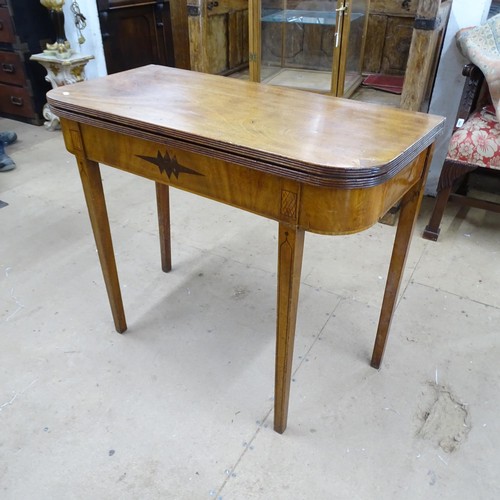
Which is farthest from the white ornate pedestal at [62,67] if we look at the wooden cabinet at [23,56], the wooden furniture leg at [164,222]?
the wooden furniture leg at [164,222]

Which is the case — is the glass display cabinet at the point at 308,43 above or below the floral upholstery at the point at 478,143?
above

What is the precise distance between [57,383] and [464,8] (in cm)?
224

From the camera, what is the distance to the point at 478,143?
1.79 m

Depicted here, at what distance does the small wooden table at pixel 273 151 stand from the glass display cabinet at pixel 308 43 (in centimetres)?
113

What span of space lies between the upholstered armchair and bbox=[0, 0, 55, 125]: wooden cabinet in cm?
288

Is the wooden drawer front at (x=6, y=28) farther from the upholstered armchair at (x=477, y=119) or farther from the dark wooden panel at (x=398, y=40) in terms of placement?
the upholstered armchair at (x=477, y=119)

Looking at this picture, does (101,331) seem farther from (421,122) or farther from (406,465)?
(421,122)

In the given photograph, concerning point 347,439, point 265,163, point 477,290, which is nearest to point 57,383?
point 347,439

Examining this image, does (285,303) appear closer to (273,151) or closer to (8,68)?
(273,151)

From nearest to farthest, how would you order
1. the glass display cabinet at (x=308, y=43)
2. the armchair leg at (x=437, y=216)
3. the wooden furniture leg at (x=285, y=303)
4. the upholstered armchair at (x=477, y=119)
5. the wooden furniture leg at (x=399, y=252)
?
the wooden furniture leg at (x=285, y=303) → the wooden furniture leg at (x=399, y=252) → the upholstered armchair at (x=477, y=119) → the armchair leg at (x=437, y=216) → the glass display cabinet at (x=308, y=43)

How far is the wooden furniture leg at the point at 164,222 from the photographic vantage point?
62.8 inches

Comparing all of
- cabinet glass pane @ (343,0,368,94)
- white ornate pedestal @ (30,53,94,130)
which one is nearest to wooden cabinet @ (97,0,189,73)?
white ornate pedestal @ (30,53,94,130)

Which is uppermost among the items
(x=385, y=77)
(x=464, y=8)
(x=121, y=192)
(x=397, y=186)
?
(x=464, y=8)

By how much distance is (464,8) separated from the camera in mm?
1963
